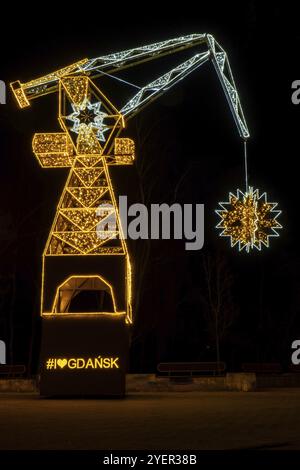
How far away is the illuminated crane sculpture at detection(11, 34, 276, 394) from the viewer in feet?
76.5

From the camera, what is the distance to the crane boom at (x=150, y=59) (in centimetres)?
2388

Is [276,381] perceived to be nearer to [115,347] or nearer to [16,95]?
[115,347]

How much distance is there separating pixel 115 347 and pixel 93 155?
Answer: 6201 mm

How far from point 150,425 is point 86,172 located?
1109 centimetres

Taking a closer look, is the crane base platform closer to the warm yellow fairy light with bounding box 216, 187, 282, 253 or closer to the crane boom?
the warm yellow fairy light with bounding box 216, 187, 282, 253

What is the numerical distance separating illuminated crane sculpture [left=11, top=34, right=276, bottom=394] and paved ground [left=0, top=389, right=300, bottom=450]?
353cm

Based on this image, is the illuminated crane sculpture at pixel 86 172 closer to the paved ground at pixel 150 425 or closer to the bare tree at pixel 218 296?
the paved ground at pixel 150 425

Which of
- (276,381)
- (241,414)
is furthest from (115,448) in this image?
(276,381)

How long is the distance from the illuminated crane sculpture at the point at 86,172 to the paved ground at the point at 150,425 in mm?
3526

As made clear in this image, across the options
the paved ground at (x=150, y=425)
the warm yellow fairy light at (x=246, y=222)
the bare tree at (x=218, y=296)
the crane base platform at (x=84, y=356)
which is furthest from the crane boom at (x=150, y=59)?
the bare tree at (x=218, y=296)

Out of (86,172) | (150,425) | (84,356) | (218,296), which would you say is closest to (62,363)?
(84,356)

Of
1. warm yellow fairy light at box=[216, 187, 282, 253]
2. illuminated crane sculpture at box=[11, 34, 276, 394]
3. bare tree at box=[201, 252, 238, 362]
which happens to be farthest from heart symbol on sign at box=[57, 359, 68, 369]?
bare tree at box=[201, 252, 238, 362]
